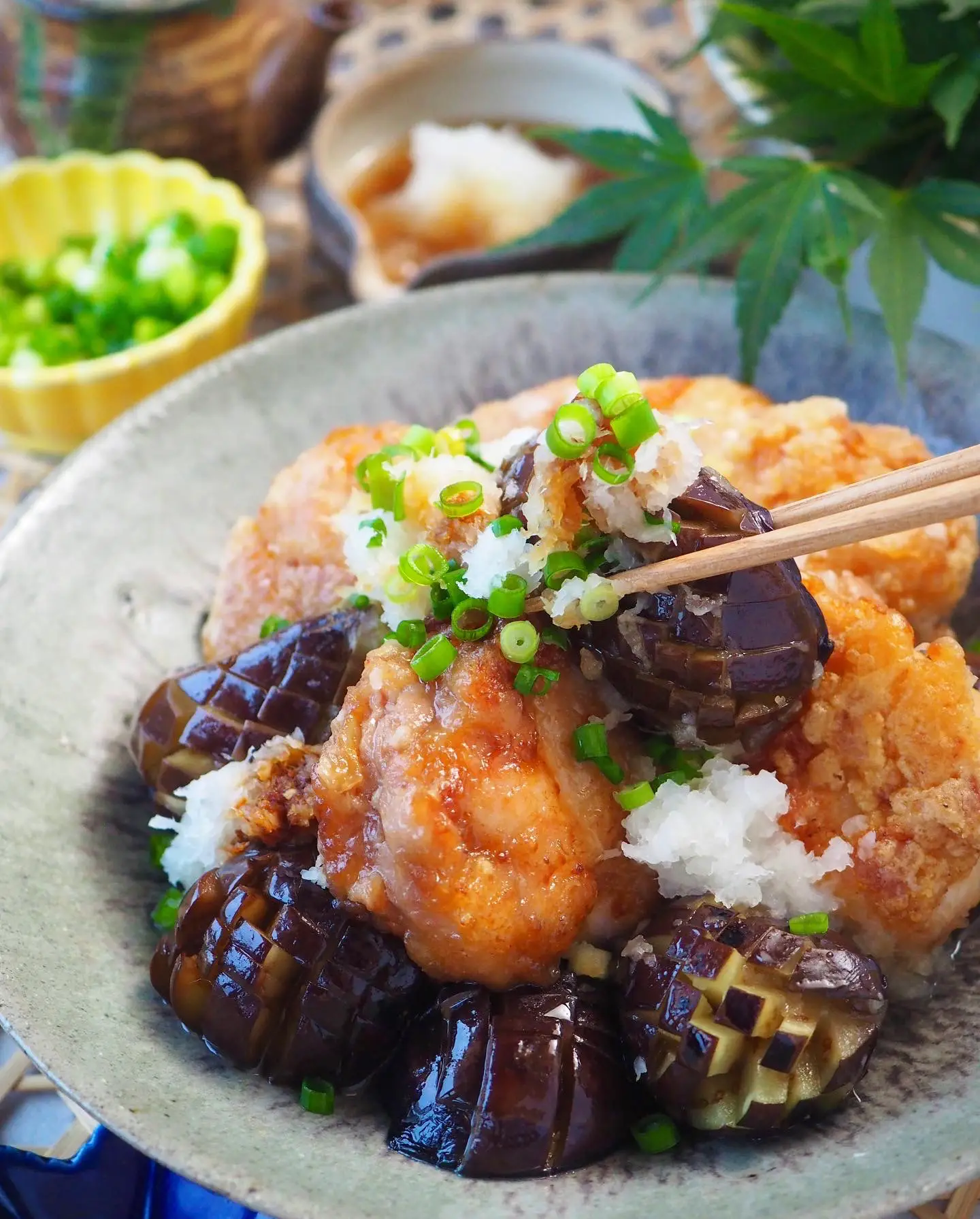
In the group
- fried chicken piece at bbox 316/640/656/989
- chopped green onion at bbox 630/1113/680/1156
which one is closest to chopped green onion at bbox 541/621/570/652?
fried chicken piece at bbox 316/640/656/989

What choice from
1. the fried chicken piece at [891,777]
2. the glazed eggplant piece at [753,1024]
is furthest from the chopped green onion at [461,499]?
the glazed eggplant piece at [753,1024]

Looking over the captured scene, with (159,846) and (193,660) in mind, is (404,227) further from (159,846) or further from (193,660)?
(159,846)

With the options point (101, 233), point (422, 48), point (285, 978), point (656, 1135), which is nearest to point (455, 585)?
point (285, 978)

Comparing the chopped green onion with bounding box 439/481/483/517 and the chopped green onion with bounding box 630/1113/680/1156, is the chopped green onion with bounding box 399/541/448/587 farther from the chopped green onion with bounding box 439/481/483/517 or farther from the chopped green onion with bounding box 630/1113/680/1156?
the chopped green onion with bounding box 630/1113/680/1156

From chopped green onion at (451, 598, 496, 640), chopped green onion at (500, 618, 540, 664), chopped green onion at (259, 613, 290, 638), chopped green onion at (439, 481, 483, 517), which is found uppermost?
chopped green onion at (439, 481, 483, 517)

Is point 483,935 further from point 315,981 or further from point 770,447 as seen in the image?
→ point 770,447

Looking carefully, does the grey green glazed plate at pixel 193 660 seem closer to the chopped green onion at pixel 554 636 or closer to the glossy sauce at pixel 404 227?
the chopped green onion at pixel 554 636
